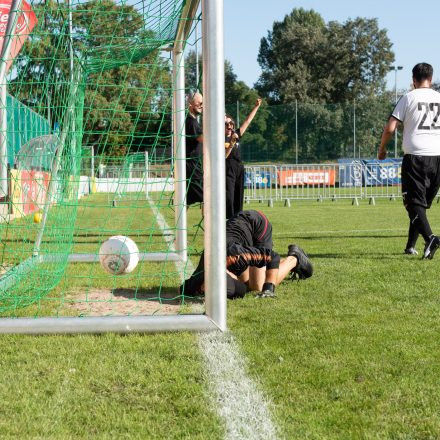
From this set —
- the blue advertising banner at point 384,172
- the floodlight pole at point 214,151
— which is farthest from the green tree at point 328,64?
the floodlight pole at point 214,151

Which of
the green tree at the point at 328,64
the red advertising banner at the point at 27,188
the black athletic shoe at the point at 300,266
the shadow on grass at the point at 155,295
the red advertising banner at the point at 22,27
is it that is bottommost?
the shadow on grass at the point at 155,295

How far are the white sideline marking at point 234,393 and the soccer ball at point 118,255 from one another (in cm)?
138

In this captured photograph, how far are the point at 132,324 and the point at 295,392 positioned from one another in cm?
148

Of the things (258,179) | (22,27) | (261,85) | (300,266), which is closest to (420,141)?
(300,266)

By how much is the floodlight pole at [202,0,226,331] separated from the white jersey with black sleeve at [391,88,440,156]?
3637 mm

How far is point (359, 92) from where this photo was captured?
2692 inches

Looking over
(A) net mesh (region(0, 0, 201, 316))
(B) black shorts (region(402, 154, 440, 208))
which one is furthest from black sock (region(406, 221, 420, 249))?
(A) net mesh (region(0, 0, 201, 316))

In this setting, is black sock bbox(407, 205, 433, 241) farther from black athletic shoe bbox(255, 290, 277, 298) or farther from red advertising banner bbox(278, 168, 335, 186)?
red advertising banner bbox(278, 168, 335, 186)

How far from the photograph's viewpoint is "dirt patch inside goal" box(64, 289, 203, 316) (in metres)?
4.93

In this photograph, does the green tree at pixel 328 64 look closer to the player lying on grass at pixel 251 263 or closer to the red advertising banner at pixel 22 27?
the player lying on grass at pixel 251 263

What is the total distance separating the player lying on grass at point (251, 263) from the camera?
5.30 meters

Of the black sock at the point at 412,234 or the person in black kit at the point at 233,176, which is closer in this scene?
the black sock at the point at 412,234

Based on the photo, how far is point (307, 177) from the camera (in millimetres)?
26703

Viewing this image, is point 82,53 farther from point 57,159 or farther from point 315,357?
point 315,357
